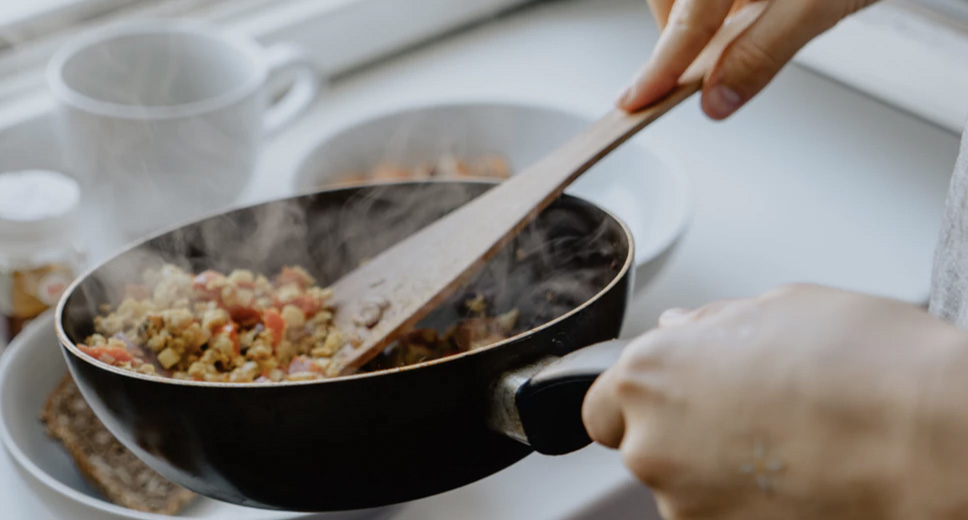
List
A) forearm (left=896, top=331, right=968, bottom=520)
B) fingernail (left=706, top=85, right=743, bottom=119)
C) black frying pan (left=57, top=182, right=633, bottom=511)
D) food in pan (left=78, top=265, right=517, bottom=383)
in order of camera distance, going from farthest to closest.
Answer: fingernail (left=706, top=85, right=743, bottom=119)
food in pan (left=78, top=265, right=517, bottom=383)
black frying pan (left=57, top=182, right=633, bottom=511)
forearm (left=896, top=331, right=968, bottom=520)

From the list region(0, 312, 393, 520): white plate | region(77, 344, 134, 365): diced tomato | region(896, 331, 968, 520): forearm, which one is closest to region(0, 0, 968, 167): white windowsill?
region(0, 312, 393, 520): white plate

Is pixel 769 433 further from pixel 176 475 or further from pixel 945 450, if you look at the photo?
pixel 176 475

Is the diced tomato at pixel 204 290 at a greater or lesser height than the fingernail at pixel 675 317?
lesser

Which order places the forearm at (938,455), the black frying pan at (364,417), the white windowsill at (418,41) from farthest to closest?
the white windowsill at (418,41)
the black frying pan at (364,417)
the forearm at (938,455)

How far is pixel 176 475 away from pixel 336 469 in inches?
3.5

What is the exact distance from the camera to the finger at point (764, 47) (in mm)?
639

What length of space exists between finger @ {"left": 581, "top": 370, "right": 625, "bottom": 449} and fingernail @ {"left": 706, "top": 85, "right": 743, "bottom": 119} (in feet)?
1.14

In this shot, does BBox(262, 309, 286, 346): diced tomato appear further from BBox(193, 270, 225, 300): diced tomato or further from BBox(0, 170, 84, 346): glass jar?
BBox(0, 170, 84, 346): glass jar

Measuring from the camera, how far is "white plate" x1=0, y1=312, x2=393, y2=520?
0.53m

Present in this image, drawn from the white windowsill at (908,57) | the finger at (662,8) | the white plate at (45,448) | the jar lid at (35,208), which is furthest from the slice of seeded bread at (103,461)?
the white windowsill at (908,57)

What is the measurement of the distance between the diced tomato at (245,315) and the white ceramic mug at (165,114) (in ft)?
0.68

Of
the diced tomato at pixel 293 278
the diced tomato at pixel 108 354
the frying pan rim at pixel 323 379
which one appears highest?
the frying pan rim at pixel 323 379

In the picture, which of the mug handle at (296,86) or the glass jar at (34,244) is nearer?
the glass jar at (34,244)

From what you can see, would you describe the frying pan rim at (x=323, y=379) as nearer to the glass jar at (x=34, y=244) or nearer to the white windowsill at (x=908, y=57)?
the glass jar at (x=34, y=244)
